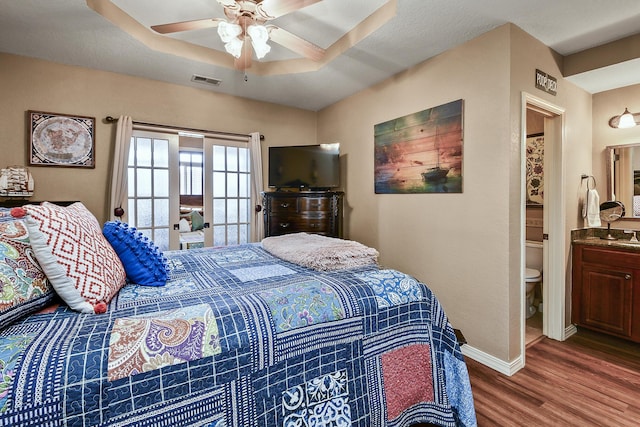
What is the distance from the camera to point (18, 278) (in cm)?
101

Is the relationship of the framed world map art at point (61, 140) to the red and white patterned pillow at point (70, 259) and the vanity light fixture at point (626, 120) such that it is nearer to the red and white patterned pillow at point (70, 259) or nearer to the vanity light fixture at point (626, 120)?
the red and white patterned pillow at point (70, 259)

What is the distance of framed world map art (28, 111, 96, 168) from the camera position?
2.78 metres

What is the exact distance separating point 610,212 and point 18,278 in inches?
166

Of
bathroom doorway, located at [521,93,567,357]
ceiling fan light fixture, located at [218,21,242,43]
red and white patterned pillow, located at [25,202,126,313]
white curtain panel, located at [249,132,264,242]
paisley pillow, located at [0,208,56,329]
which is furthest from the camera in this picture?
white curtain panel, located at [249,132,264,242]

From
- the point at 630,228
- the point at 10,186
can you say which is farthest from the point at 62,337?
the point at 630,228

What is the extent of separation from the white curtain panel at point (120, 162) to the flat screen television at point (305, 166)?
152 cm

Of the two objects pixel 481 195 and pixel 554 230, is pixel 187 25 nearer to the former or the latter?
pixel 481 195

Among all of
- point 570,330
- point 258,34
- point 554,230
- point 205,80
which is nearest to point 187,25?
point 258,34

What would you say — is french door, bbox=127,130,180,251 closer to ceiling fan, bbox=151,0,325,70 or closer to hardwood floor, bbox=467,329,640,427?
ceiling fan, bbox=151,0,325,70

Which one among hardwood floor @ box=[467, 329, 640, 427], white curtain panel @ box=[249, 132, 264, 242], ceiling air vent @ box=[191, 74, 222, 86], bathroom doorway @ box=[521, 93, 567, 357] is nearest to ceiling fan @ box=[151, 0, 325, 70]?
ceiling air vent @ box=[191, 74, 222, 86]

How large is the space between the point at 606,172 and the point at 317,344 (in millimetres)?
3452

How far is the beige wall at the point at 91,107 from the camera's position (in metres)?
2.71

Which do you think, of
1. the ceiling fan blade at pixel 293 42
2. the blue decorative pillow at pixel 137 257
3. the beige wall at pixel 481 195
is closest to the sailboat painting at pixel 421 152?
the beige wall at pixel 481 195

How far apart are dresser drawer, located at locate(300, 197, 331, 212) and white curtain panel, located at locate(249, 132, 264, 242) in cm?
66
